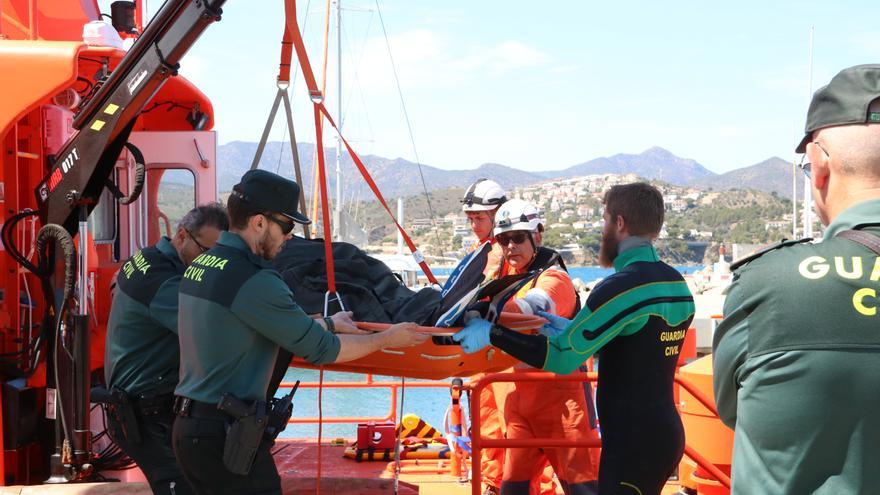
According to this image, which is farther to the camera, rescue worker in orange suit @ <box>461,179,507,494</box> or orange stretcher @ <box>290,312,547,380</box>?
rescue worker in orange suit @ <box>461,179,507,494</box>

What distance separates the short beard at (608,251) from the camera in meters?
3.73

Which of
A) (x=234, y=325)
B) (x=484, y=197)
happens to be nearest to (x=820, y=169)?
(x=234, y=325)

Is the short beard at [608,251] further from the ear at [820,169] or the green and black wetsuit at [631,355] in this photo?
the ear at [820,169]

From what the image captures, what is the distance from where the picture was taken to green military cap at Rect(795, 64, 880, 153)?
180cm

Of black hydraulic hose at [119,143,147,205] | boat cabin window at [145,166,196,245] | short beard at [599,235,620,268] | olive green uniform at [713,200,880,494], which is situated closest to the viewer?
olive green uniform at [713,200,880,494]

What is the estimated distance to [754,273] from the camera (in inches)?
71.9

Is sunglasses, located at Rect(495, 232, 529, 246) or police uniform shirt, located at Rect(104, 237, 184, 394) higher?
sunglasses, located at Rect(495, 232, 529, 246)

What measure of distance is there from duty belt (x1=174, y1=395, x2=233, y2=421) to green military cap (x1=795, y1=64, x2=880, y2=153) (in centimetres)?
221

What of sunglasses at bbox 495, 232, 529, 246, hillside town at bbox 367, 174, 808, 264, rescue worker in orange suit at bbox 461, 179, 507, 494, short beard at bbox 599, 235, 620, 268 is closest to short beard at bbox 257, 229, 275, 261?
short beard at bbox 599, 235, 620, 268

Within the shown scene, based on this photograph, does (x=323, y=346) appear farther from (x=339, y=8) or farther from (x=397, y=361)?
(x=339, y=8)

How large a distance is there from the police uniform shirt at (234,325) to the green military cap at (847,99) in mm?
1976

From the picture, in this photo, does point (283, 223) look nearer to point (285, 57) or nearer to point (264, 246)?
point (264, 246)

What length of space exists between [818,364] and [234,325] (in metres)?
2.10

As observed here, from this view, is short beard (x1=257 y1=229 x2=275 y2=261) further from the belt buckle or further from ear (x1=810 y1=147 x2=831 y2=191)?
ear (x1=810 y1=147 x2=831 y2=191)
